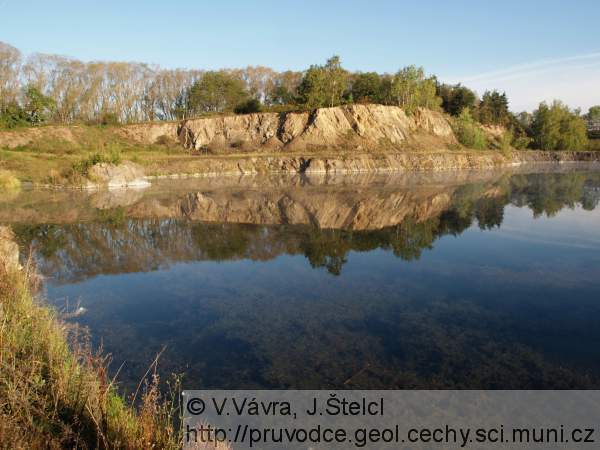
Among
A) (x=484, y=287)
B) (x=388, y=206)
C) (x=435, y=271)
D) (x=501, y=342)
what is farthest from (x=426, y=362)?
(x=388, y=206)

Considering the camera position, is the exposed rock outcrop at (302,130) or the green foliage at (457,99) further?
the green foliage at (457,99)

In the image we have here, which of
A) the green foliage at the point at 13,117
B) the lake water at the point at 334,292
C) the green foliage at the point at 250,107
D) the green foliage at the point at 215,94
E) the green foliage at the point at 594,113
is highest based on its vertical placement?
the green foliage at the point at 594,113

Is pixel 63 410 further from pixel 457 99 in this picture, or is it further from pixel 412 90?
pixel 457 99

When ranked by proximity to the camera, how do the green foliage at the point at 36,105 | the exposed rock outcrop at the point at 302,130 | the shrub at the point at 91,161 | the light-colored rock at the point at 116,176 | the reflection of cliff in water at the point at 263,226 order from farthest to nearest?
1. the exposed rock outcrop at the point at 302,130
2. the green foliage at the point at 36,105
3. the light-colored rock at the point at 116,176
4. the shrub at the point at 91,161
5. the reflection of cliff in water at the point at 263,226

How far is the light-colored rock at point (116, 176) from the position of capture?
38.4 metres

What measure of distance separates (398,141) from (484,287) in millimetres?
67602

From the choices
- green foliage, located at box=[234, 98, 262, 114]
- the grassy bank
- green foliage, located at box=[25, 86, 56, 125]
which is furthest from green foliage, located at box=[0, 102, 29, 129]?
the grassy bank

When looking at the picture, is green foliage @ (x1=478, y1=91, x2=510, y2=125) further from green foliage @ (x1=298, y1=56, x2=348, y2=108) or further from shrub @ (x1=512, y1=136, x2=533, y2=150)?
green foliage @ (x1=298, y1=56, x2=348, y2=108)

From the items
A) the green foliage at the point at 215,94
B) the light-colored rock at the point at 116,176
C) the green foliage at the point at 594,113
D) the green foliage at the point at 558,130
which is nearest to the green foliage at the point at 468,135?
the green foliage at the point at 558,130

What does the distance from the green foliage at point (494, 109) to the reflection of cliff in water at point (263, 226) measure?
79346 millimetres

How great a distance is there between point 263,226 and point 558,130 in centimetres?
10131

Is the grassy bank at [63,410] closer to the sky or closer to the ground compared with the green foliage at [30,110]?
closer to the ground

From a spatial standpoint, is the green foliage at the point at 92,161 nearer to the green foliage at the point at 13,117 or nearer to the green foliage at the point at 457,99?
the green foliage at the point at 13,117

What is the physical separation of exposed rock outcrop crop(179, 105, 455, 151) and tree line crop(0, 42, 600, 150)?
20.2 feet
